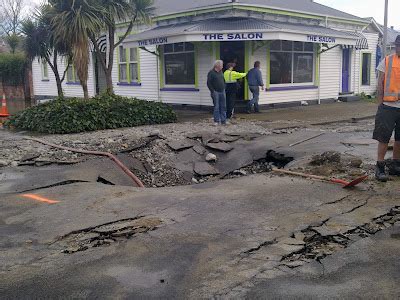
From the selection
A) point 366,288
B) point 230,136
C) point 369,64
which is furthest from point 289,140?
point 369,64

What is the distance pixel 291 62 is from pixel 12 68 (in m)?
18.6

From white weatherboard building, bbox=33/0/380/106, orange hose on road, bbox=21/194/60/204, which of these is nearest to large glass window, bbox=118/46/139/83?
white weatherboard building, bbox=33/0/380/106

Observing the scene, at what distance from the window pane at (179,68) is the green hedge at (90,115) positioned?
4.52 m

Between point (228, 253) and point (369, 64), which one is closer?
point (228, 253)

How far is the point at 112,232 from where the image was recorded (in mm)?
4871

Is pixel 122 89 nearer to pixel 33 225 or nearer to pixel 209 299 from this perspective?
pixel 33 225

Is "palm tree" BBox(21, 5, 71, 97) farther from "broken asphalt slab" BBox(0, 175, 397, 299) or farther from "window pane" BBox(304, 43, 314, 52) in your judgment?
"broken asphalt slab" BBox(0, 175, 397, 299)

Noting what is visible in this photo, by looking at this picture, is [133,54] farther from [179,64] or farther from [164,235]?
[164,235]

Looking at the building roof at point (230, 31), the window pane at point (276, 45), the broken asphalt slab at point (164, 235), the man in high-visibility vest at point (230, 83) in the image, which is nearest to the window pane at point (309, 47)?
the building roof at point (230, 31)

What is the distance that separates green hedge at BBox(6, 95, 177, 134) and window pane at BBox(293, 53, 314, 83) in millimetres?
7142

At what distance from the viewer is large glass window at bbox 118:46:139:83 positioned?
2114 cm

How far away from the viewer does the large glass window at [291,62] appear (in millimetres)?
18078

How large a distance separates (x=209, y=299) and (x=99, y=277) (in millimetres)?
973

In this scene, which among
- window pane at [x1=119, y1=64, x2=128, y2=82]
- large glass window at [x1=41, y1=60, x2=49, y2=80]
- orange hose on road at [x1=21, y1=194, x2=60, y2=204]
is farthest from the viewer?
large glass window at [x1=41, y1=60, x2=49, y2=80]
